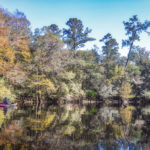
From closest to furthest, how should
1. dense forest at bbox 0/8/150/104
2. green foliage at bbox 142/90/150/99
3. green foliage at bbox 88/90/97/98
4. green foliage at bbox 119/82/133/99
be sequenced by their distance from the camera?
dense forest at bbox 0/8/150/104 < green foliage at bbox 119/82/133/99 < green foliage at bbox 142/90/150/99 < green foliage at bbox 88/90/97/98

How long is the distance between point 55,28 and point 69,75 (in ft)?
33.8

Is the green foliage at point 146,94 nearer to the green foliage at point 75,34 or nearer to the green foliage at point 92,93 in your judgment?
the green foliage at point 92,93

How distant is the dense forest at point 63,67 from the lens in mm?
18016

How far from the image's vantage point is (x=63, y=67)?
27.3m

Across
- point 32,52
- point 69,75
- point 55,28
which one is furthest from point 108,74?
point 32,52

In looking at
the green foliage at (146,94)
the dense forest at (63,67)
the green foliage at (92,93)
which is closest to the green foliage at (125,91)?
the dense forest at (63,67)

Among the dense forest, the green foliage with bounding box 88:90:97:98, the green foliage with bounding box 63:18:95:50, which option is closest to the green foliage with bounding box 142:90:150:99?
the dense forest

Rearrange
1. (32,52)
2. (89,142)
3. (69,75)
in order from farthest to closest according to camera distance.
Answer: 1. (69,75)
2. (32,52)
3. (89,142)

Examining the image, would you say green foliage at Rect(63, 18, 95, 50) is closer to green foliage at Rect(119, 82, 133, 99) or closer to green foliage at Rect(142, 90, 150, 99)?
green foliage at Rect(119, 82, 133, 99)

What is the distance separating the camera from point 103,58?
38000 mm

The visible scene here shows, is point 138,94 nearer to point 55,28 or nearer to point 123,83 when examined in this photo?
point 123,83

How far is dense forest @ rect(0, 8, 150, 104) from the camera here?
1802 centimetres

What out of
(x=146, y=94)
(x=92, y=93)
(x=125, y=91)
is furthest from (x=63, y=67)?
(x=146, y=94)

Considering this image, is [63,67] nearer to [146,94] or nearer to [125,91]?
[125,91]
